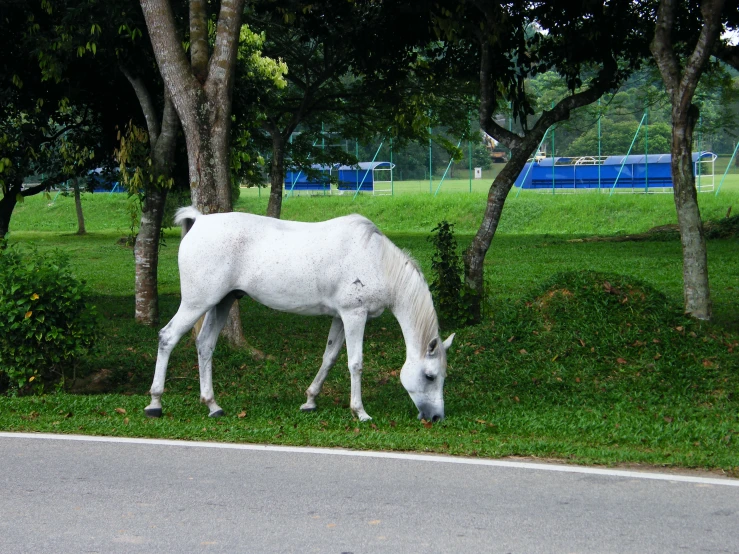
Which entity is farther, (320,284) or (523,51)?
(523,51)

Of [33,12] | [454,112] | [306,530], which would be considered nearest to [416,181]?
[454,112]

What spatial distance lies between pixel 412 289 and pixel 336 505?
8.55 ft

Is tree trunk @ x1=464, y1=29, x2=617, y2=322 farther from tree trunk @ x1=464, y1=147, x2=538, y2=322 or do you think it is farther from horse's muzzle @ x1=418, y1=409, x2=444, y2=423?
horse's muzzle @ x1=418, y1=409, x2=444, y2=423

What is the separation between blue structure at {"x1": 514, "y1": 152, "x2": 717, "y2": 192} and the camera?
37.8 m

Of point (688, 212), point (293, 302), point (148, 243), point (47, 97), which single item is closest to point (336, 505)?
point (293, 302)

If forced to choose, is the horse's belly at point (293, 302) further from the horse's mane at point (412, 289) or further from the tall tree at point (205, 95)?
the tall tree at point (205, 95)

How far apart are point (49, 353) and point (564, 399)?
5.13 meters

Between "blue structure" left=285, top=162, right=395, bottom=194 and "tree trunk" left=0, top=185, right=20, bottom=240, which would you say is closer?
"tree trunk" left=0, top=185, right=20, bottom=240

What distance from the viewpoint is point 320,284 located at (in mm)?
7949

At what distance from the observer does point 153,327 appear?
1329 centimetres

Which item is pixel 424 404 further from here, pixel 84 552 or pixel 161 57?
pixel 161 57

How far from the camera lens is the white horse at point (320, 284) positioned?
306 inches

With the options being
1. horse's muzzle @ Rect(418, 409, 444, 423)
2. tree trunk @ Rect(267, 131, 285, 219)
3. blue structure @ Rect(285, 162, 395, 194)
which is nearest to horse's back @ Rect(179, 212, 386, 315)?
horse's muzzle @ Rect(418, 409, 444, 423)

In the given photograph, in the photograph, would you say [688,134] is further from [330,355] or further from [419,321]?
[330,355]
